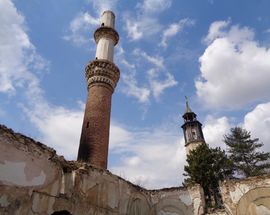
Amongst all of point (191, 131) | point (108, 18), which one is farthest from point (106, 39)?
point (191, 131)

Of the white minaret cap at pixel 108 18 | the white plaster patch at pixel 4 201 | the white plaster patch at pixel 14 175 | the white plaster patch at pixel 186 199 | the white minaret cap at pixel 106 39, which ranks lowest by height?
the white plaster patch at pixel 4 201

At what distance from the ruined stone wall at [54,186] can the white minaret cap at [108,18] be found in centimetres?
1125

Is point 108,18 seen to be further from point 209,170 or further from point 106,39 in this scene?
point 209,170

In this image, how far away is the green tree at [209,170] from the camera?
19406mm

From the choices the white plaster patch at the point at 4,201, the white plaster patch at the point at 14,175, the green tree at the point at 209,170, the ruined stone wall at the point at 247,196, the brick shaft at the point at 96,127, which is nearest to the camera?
the white plaster patch at the point at 4,201

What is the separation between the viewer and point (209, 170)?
1995 cm

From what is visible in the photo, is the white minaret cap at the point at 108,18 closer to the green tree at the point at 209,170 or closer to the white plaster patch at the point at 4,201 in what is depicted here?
the green tree at the point at 209,170

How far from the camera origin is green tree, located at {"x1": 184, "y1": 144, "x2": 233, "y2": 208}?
19406 mm

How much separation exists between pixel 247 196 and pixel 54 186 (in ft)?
23.4

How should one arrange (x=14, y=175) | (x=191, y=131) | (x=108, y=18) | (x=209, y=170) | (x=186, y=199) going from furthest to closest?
(x=191, y=131) < (x=209, y=170) < (x=108, y=18) < (x=186, y=199) < (x=14, y=175)

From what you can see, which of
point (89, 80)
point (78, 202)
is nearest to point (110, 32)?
point (89, 80)

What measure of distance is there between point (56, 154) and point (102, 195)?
2408 millimetres

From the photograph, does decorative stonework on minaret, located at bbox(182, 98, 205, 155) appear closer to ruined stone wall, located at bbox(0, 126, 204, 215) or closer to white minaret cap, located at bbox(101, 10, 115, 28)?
white minaret cap, located at bbox(101, 10, 115, 28)

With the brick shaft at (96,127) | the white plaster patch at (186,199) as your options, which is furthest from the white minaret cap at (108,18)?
the white plaster patch at (186,199)
